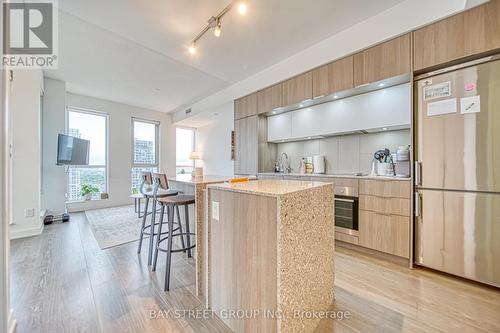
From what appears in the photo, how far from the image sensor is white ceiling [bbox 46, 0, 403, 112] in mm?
2414

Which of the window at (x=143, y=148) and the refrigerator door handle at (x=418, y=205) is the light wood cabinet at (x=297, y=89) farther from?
the window at (x=143, y=148)

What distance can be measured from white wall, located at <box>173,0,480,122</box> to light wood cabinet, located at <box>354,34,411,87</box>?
0.28 feet

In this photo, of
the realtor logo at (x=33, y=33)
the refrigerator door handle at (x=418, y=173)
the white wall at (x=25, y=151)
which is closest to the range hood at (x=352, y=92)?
the refrigerator door handle at (x=418, y=173)

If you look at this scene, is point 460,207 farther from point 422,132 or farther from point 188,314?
point 188,314

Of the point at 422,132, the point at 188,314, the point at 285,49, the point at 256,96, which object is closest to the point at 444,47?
the point at 422,132

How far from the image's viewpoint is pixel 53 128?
181 inches

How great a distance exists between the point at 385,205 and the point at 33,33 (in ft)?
16.9

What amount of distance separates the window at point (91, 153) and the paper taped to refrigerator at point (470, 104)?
7.29 m

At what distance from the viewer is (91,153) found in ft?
18.8

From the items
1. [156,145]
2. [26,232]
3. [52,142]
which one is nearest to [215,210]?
[26,232]

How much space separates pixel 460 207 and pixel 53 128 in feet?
22.8

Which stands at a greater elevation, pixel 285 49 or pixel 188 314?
pixel 285 49

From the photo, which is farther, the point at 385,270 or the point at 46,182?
the point at 46,182

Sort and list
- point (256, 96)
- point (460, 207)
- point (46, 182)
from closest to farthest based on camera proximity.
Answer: point (460, 207)
point (256, 96)
point (46, 182)
